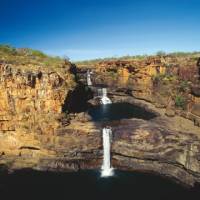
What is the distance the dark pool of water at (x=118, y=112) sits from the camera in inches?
2113

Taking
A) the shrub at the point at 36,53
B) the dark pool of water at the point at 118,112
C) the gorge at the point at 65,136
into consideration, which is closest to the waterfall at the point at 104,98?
the dark pool of water at the point at 118,112

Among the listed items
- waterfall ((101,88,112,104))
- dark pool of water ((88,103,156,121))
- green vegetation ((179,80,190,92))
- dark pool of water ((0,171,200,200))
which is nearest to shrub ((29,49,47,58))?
dark pool of water ((88,103,156,121))

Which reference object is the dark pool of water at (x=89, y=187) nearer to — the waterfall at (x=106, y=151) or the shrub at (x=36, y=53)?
the waterfall at (x=106, y=151)

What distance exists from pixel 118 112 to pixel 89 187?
27.2m

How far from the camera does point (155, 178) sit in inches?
1411

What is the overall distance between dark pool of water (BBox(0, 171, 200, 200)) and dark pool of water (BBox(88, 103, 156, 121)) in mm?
17112

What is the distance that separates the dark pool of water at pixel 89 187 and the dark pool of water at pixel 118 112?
17112mm

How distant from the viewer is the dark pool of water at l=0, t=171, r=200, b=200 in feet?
105

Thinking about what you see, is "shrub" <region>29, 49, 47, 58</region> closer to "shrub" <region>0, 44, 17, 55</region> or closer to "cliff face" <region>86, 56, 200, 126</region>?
"shrub" <region>0, 44, 17, 55</region>

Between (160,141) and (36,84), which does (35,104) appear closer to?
(36,84)

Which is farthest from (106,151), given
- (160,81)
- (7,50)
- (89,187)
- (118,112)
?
(160,81)

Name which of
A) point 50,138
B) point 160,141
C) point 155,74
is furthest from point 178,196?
point 155,74

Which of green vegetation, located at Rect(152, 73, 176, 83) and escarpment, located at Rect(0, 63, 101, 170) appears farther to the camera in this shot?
green vegetation, located at Rect(152, 73, 176, 83)

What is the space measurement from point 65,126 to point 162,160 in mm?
16388
